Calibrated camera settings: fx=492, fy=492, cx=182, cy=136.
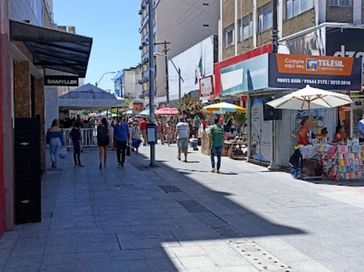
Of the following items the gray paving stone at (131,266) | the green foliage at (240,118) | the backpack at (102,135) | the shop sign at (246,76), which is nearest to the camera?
the gray paving stone at (131,266)

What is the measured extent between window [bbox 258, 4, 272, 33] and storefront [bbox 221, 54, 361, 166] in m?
11.6

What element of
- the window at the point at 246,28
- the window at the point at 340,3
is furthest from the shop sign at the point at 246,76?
the window at the point at 246,28

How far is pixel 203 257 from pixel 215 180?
7308 millimetres

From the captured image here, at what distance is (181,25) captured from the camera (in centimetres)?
6538

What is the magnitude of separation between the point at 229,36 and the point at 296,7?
1030 cm

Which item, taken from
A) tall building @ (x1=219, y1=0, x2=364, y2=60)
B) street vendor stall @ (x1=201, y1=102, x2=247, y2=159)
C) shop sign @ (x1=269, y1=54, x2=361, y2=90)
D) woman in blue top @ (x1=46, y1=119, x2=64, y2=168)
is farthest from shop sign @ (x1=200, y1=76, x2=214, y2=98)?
woman in blue top @ (x1=46, y1=119, x2=64, y2=168)

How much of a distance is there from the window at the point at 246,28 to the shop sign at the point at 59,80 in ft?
49.4

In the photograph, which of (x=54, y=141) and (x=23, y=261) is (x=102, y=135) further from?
(x=23, y=261)

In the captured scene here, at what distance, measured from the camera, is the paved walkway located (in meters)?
5.98

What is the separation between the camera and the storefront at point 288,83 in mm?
14445

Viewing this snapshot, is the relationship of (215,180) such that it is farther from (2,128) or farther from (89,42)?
(2,128)

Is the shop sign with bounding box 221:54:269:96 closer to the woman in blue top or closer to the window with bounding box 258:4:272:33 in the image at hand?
the woman in blue top

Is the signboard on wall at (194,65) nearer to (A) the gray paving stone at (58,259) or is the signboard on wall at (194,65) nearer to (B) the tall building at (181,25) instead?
(B) the tall building at (181,25)

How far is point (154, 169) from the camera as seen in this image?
52.1 ft
